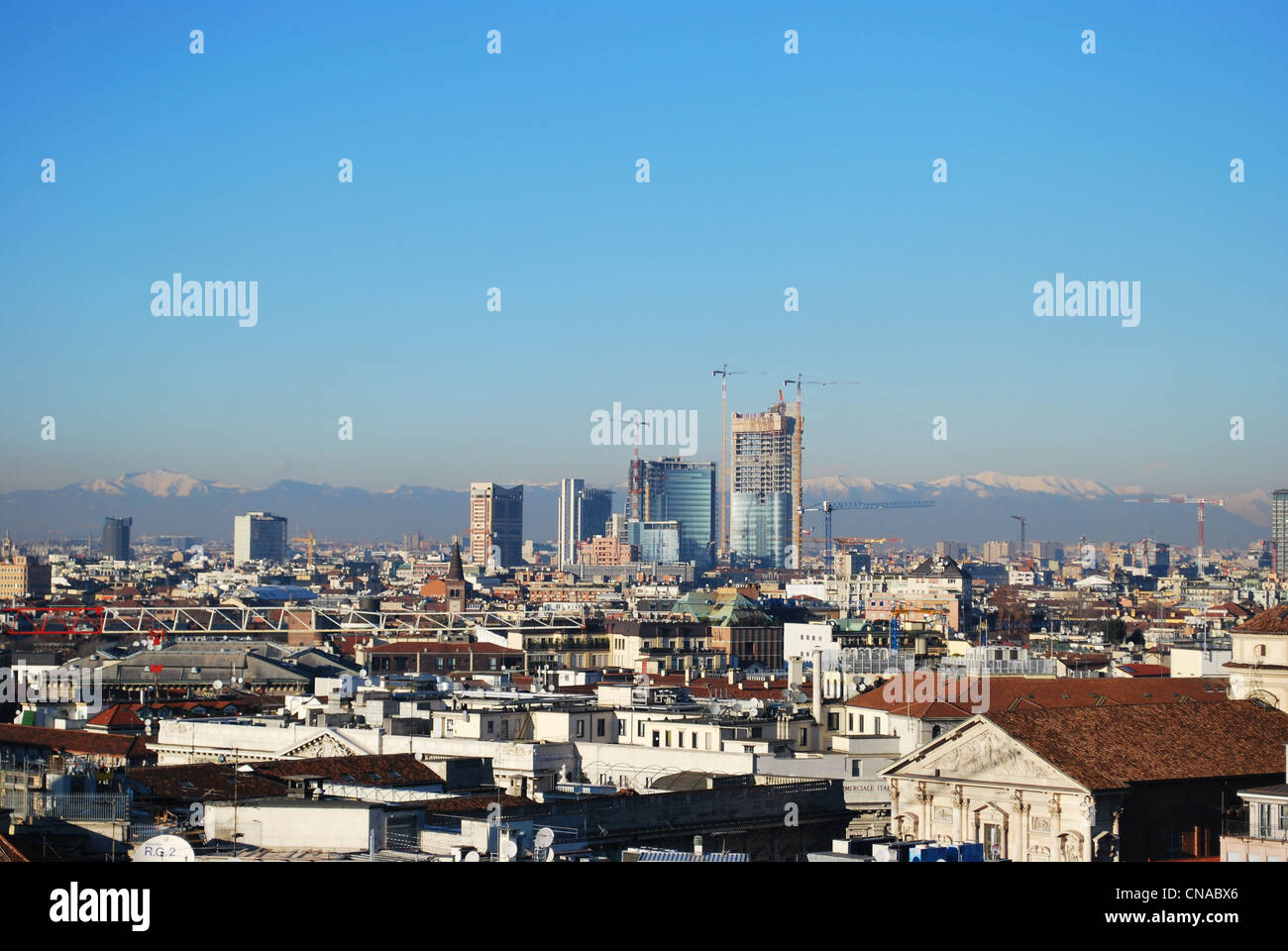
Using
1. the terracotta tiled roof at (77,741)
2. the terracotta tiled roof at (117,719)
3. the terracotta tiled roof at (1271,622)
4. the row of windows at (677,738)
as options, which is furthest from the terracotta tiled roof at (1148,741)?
the terracotta tiled roof at (117,719)

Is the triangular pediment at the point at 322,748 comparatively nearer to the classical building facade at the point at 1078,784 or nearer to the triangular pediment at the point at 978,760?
the classical building facade at the point at 1078,784

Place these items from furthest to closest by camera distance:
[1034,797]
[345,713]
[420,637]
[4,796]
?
[420,637] → [345,713] → [1034,797] → [4,796]

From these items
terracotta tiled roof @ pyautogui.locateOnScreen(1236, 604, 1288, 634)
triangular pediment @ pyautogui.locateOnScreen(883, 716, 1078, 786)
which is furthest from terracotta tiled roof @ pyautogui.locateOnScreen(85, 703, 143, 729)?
terracotta tiled roof @ pyautogui.locateOnScreen(1236, 604, 1288, 634)

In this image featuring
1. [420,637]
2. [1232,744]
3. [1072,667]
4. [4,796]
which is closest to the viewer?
[4,796]

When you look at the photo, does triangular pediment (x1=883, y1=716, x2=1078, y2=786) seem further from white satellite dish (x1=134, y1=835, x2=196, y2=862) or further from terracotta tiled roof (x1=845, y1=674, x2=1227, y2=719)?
white satellite dish (x1=134, y1=835, x2=196, y2=862)

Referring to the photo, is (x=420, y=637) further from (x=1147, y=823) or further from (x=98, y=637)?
(x=1147, y=823)
